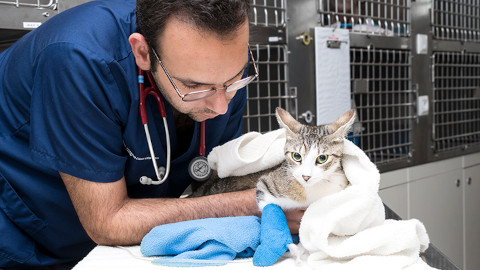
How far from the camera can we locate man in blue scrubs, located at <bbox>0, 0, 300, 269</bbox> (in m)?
0.89

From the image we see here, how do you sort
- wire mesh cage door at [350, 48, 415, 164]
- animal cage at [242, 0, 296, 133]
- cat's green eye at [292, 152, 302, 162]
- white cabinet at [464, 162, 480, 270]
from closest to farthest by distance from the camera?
cat's green eye at [292, 152, 302, 162]
animal cage at [242, 0, 296, 133]
wire mesh cage door at [350, 48, 415, 164]
white cabinet at [464, 162, 480, 270]

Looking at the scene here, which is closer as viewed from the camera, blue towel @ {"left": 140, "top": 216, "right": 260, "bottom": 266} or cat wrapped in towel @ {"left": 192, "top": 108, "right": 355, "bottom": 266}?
blue towel @ {"left": 140, "top": 216, "right": 260, "bottom": 266}

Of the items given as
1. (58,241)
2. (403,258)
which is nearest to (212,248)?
(403,258)

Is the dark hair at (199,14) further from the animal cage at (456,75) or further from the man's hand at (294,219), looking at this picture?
the animal cage at (456,75)

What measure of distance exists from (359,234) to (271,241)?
162 mm

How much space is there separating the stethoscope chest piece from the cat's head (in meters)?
0.24

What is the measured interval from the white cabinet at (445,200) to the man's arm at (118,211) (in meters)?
1.49

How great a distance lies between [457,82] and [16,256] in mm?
2743

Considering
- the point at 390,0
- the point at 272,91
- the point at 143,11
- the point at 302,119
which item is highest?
the point at 390,0

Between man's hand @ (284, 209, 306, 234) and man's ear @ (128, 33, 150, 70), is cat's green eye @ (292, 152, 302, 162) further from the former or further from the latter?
man's ear @ (128, 33, 150, 70)

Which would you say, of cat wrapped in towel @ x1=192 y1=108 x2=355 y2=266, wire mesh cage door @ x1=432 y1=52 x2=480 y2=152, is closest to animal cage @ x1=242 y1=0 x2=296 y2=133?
cat wrapped in towel @ x1=192 y1=108 x2=355 y2=266

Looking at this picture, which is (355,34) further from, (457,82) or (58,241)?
(58,241)

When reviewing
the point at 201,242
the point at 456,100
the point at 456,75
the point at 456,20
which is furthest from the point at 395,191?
the point at 201,242

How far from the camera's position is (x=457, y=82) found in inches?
108
